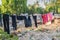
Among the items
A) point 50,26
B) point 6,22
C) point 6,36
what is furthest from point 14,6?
point 50,26

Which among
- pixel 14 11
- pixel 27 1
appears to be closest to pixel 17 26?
pixel 14 11

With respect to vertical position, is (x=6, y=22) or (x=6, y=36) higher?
(x=6, y=22)

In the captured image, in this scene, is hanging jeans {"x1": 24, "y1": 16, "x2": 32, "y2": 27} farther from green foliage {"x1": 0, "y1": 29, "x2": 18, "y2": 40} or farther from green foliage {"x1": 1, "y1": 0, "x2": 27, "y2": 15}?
green foliage {"x1": 0, "y1": 29, "x2": 18, "y2": 40}

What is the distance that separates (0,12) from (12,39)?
47 cm

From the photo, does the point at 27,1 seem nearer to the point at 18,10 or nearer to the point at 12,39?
the point at 18,10

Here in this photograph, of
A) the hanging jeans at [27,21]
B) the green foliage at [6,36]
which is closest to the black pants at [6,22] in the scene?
the green foliage at [6,36]

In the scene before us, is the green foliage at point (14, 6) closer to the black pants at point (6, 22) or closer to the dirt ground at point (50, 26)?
the black pants at point (6, 22)

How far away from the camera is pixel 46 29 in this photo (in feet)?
8.48

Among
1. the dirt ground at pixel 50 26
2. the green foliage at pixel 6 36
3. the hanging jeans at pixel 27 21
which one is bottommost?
the green foliage at pixel 6 36

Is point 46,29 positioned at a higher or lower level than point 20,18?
lower

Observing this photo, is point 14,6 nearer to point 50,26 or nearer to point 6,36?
point 6,36

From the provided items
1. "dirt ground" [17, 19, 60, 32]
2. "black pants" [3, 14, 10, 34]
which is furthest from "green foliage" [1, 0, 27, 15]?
"dirt ground" [17, 19, 60, 32]

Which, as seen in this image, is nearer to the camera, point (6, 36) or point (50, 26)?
point (6, 36)

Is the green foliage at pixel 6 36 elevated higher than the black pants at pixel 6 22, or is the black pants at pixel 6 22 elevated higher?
the black pants at pixel 6 22
